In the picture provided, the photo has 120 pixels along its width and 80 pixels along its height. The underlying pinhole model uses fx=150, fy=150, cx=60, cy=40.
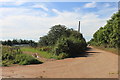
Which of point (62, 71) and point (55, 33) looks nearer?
point (62, 71)

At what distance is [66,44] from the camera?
1739 centimetres

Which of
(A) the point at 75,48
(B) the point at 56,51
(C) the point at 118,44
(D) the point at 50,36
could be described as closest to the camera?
(B) the point at 56,51

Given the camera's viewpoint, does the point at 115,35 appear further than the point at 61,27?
No

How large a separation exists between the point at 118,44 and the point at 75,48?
710 centimetres

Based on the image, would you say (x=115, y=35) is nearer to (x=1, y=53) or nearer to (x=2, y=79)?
(x=1, y=53)

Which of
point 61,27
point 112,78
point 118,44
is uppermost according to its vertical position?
point 61,27

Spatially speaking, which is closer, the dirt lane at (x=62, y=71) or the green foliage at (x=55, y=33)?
the dirt lane at (x=62, y=71)

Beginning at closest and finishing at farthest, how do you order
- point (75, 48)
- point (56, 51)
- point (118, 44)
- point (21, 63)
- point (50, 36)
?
point (21, 63) → point (56, 51) → point (75, 48) → point (118, 44) → point (50, 36)

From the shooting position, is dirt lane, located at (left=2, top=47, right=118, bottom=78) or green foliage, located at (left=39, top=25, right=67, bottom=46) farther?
green foliage, located at (left=39, top=25, right=67, bottom=46)

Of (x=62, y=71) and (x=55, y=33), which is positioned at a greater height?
(x=55, y=33)

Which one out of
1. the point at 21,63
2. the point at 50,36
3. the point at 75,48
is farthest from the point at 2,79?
the point at 50,36

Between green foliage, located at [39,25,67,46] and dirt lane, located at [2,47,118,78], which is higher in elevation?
green foliage, located at [39,25,67,46]

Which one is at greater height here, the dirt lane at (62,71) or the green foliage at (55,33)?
the green foliage at (55,33)

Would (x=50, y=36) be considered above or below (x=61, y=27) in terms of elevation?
below
